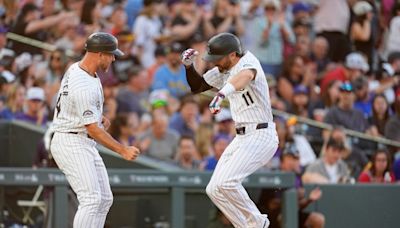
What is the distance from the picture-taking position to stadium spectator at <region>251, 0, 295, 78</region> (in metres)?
16.4

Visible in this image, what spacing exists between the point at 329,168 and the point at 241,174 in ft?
13.1

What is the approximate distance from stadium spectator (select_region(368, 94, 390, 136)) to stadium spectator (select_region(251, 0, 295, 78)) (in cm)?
170

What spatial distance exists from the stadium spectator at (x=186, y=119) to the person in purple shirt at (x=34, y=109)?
164 centimetres

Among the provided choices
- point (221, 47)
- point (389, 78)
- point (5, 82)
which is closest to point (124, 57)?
point (5, 82)

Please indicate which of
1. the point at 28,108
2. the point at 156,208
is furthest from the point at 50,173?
the point at 28,108

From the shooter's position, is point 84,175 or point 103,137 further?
point 84,175

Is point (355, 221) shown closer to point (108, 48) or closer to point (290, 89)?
point (290, 89)

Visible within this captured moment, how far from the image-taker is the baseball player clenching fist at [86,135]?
9.05m

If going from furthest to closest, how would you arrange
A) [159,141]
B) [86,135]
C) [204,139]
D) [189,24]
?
[189,24]
[204,139]
[159,141]
[86,135]

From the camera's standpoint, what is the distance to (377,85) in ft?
53.4

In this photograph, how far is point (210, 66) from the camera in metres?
15.6

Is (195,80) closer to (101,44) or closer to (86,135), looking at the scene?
(101,44)

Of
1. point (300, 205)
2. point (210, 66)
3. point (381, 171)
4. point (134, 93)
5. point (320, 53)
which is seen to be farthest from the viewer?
point (320, 53)

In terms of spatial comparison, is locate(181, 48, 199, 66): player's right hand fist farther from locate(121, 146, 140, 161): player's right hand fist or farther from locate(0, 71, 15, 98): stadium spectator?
locate(0, 71, 15, 98): stadium spectator
